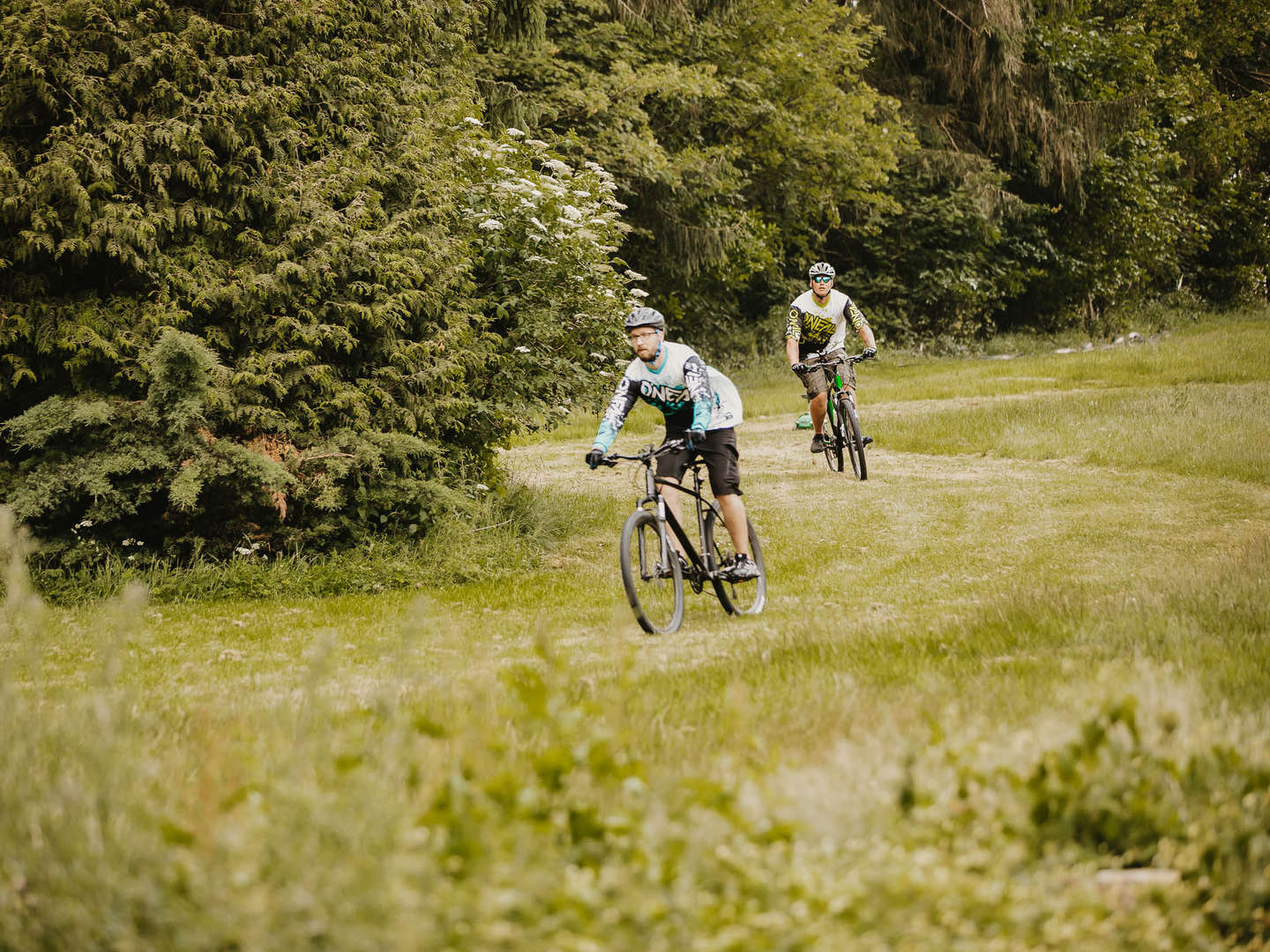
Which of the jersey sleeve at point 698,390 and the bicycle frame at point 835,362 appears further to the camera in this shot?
the bicycle frame at point 835,362

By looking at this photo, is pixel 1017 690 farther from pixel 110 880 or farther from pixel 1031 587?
pixel 110 880

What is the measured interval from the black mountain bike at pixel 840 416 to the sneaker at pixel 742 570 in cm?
592

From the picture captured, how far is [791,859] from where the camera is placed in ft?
9.39

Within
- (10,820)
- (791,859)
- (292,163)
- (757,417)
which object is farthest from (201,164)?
(757,417)

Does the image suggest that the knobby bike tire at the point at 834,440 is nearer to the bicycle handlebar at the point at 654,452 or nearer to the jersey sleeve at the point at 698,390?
the jersey sleeve at the point at 698,390

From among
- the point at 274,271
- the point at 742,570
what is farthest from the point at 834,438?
the point at 274,271

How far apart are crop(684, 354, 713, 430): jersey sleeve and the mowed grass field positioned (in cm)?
147

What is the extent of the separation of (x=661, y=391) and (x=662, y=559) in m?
1.18

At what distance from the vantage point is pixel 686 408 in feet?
25.8

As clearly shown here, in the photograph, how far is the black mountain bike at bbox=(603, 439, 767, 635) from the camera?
729cm

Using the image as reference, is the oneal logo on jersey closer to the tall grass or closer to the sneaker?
the sneaker

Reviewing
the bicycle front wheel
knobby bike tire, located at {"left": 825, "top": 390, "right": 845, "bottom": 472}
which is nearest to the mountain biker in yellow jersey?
knobby bike tire, located at {"left": 825, "top": 390, "right": 845, "bottom": 472}

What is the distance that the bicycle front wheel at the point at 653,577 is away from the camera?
7285mm

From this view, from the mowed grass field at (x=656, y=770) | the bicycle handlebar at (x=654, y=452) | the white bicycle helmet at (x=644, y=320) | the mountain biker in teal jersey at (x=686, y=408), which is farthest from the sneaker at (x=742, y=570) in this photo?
the white bicycle helmet at (x=644, y=320)
